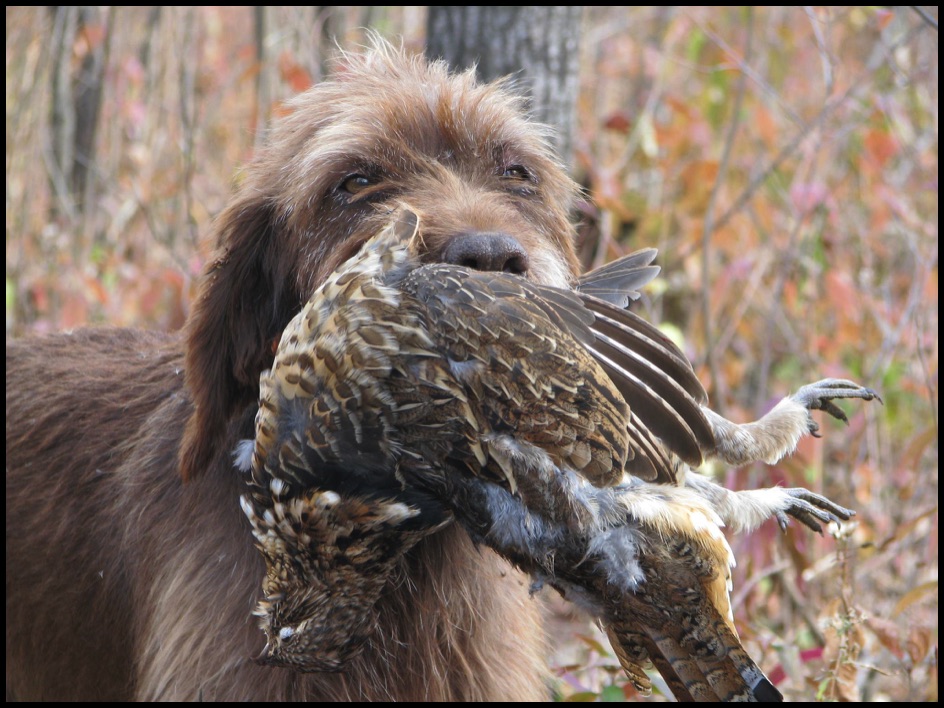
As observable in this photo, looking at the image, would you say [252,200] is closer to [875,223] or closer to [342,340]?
[342,340]

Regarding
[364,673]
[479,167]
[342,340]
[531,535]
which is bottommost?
[364,673]

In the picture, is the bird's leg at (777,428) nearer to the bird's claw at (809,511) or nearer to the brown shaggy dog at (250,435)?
the bird's claw at (809,511)

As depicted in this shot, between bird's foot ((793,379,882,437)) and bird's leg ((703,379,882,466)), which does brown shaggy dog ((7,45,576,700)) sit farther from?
bird's foot ((793,379,882,437))

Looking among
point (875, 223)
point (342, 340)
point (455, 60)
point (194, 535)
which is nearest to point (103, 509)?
point (194, 535)

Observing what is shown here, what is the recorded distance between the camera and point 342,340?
2.07 m

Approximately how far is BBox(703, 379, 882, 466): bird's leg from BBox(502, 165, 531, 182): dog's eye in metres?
0.88

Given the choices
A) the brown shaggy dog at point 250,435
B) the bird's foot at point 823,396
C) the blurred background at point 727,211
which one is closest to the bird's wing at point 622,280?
the brown shaggy dog at point 250,435

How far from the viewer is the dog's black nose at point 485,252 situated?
2.31 meters

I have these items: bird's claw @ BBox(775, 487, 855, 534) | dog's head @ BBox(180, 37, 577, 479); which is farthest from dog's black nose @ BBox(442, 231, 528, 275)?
bird's claw @ BBox(775, 487, 855, 534)

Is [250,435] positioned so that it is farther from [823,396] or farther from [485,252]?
[823,396]

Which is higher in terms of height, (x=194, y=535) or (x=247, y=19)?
(x=247, y=19)

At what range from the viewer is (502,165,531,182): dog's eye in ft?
9.62

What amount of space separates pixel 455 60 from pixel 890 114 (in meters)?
2.30

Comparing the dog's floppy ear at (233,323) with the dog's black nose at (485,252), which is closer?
the dog's black nose at (485,252)
